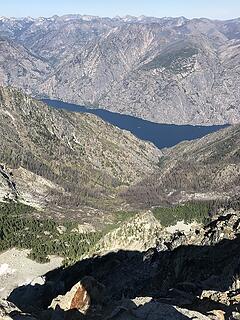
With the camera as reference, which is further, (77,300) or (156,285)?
(156,285)

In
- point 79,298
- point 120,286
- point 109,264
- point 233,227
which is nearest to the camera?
point 79,298

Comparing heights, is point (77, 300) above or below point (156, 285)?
above

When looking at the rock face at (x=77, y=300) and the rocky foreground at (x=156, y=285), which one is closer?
the rocky foreground at (x=156, y=285)

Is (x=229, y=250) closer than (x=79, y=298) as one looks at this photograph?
No

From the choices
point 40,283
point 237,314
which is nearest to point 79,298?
point 237,314

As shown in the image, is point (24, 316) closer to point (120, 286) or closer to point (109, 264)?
point (120, 286)

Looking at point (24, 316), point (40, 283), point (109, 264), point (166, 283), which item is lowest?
point (40, 283)

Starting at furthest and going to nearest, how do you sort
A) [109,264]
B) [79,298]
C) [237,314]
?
[109,264] < [79,298] < [237,314]

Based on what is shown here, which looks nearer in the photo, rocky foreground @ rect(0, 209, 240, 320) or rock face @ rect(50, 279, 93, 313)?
rocky foreground @ rect(0, 209, 240, 320)
